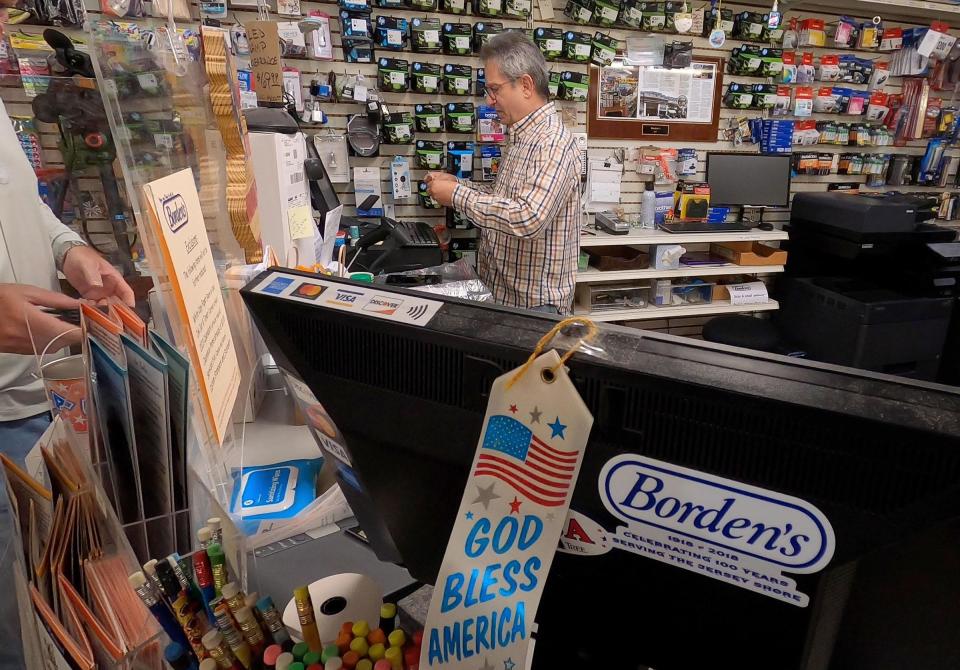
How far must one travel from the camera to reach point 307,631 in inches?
21.7

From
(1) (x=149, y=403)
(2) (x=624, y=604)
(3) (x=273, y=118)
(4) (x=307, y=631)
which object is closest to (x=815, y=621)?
(2) (x=624, y=604)

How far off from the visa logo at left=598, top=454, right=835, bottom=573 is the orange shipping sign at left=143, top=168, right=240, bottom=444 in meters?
0.47

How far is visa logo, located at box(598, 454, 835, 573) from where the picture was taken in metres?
0.37

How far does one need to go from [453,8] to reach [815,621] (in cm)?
327

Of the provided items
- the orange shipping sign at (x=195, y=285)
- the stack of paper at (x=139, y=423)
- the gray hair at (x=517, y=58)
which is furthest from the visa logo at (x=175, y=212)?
the gray hair at (x=517, y=58)

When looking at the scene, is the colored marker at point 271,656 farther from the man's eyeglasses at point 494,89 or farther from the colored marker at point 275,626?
the man's eyeglasses at point 494,89

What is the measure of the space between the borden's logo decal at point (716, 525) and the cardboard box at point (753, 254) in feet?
11.5

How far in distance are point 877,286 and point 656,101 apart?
173cm

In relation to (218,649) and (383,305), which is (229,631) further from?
(383,305)

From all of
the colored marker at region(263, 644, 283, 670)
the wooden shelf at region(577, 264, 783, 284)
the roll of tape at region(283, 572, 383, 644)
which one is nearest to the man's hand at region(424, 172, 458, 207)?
the wooden shelf at region(577, 264, 783, 284)

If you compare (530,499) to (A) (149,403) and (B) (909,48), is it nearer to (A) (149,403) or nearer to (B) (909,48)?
(A) (149,403)

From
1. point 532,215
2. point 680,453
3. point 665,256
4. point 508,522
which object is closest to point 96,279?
point 508,522

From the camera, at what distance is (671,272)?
337 centimetres

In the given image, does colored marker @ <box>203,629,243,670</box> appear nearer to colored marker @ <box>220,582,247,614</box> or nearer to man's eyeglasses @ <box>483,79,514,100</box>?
colored marker @ <box>220,582,247,614</box>
